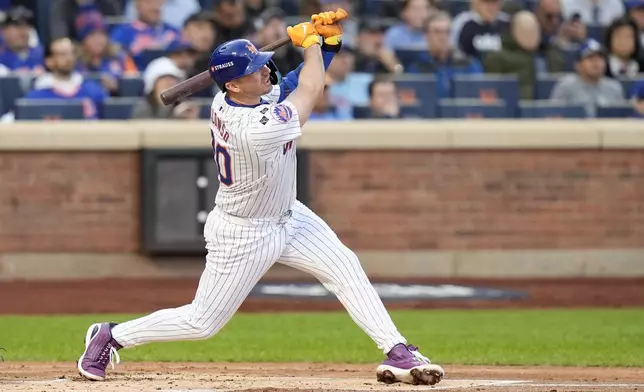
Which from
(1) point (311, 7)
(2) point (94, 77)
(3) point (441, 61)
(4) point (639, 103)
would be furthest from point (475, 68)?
(2) point (94, 77)

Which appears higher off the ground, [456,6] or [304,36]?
[456,6]

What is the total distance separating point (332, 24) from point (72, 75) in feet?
18.9

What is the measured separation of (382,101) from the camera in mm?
12133

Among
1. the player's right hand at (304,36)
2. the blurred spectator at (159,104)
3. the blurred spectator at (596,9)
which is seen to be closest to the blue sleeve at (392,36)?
the blurred spectator at (596,9)

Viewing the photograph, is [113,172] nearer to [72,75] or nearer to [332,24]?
[72,75]

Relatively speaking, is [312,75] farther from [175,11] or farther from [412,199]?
[175,11]

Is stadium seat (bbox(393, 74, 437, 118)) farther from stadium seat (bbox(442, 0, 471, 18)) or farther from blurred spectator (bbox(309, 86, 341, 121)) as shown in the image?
stadium seat (bbox(442, 0, 471, 18))

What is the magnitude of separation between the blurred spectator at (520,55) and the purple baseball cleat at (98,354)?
7257mm

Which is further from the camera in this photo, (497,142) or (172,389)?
(497,142)

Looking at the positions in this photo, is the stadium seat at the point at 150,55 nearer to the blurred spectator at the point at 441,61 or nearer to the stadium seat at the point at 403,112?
the stadium seat at the point at 403,112

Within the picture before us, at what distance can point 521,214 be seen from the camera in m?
12.0

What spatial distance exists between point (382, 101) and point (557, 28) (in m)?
2.95

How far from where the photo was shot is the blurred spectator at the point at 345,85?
40.2ft

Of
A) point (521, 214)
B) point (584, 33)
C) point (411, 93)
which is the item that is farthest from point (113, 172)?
point (584, 33)
